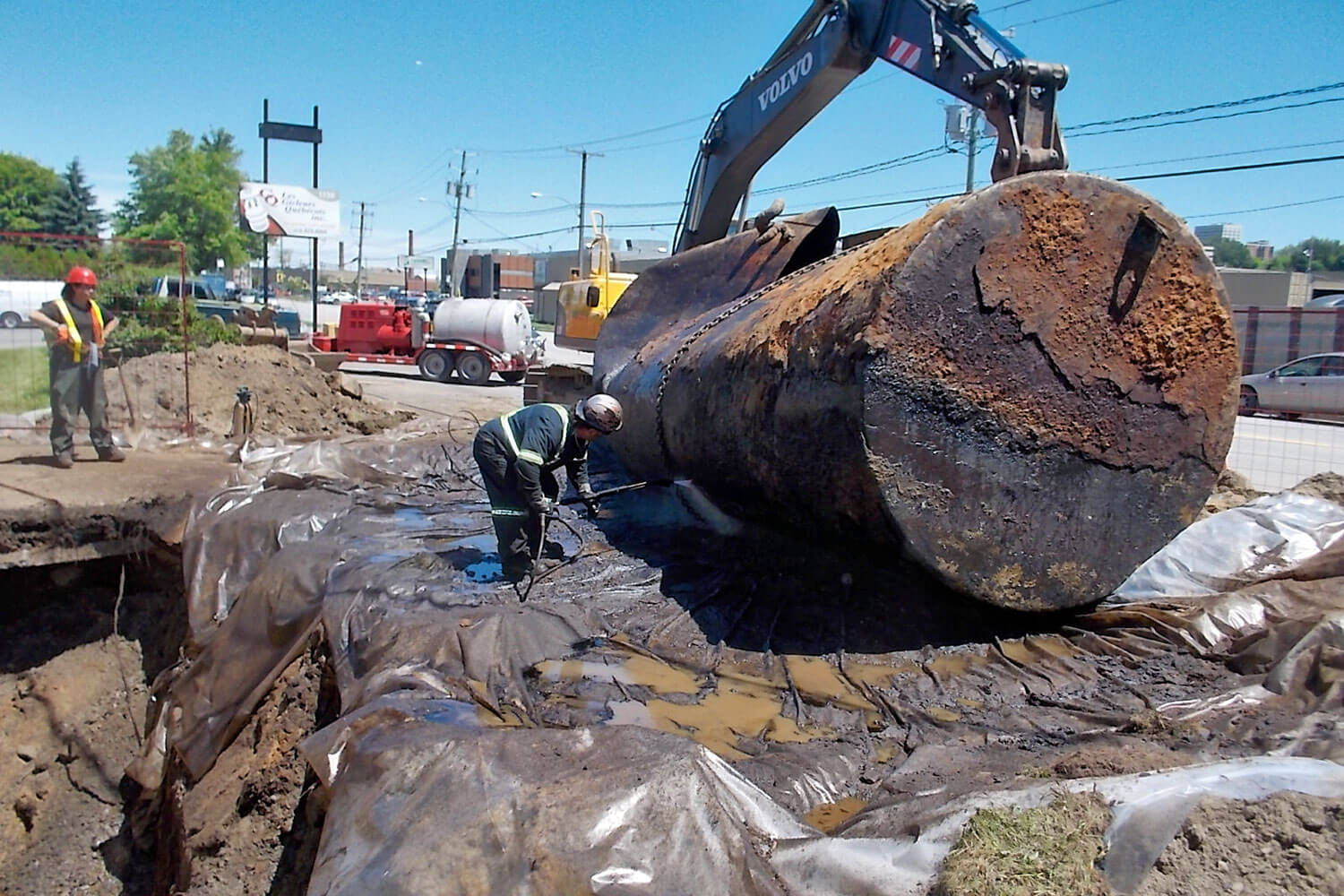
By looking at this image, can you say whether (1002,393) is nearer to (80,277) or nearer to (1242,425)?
(80,277)

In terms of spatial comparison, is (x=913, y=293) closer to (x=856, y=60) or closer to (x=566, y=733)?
(x=566, y=733)

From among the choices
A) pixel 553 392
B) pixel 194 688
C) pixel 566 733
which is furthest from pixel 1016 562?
pixel 553 392

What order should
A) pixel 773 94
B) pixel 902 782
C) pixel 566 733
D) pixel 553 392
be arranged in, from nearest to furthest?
pixel 566 733 → pixel 902 782 → pixel 773 94 → pixel 553 392

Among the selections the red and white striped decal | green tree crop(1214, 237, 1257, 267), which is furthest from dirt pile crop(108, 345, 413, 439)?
green tree crop(1214, 237, 1257, 267)

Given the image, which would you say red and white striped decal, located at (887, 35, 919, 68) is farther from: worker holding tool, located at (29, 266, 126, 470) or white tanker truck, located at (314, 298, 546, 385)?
white tanker truck, located at (314, 298, 546, 385)

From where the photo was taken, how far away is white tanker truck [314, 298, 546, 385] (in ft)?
66.0

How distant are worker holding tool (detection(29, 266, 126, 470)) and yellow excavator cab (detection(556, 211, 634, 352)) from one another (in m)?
8.13

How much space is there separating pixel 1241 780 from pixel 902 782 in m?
0.92

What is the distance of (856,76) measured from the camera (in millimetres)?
6844

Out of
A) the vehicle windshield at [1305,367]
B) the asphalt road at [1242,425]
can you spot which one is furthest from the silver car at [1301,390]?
the asphalt road at [1242,425]

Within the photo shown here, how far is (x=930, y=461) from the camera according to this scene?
3.63 meters

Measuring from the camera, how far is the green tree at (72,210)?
5047 centimetres

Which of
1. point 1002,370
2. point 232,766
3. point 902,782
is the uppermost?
point 1002,370

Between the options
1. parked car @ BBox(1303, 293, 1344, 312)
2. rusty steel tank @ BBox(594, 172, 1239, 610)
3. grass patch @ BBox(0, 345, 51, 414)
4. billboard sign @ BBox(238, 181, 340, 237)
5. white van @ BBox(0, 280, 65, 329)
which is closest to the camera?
rusty steel tank @ BBox(594, 172, 1239, 610)
